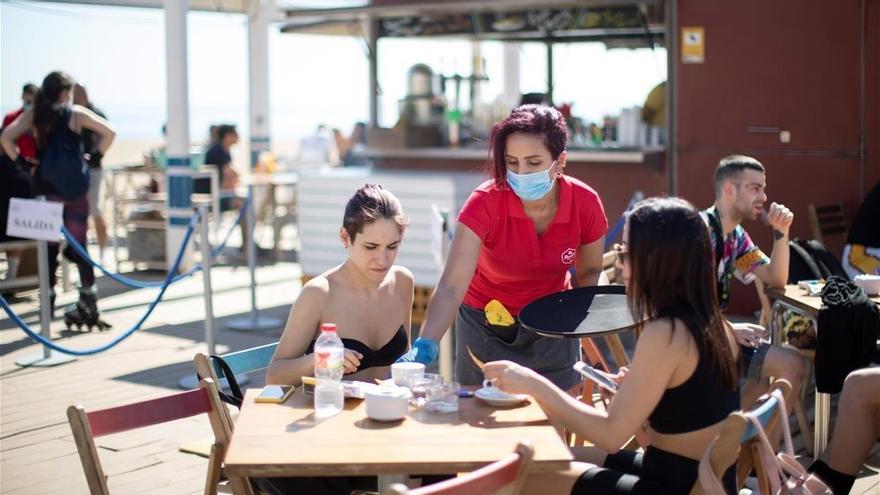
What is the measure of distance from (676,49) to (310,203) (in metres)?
3.03

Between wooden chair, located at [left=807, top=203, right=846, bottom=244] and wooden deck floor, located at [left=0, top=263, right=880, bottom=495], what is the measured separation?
2843mm

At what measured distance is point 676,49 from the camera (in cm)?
834

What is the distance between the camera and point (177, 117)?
1050 centimetres

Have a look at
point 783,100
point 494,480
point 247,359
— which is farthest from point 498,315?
point 783,100

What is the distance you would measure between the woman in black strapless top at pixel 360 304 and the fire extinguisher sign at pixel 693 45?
17.0ft

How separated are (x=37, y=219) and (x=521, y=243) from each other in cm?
411

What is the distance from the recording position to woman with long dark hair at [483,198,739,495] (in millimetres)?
2855

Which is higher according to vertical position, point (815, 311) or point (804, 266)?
point (804, 266)

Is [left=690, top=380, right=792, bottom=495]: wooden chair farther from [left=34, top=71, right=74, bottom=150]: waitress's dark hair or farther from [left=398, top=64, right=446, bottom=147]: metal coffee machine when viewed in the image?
[left=398, top=64, right=446, bottom=147]: metal coffee machine

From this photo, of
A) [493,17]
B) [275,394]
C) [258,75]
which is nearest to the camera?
[275,394]

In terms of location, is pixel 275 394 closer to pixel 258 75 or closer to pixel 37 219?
pixel 37 219

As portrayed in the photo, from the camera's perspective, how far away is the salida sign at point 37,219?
6.84 m

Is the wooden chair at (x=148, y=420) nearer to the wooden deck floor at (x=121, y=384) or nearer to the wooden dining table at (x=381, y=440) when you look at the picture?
the wooden dining table at (x=381, y=440)

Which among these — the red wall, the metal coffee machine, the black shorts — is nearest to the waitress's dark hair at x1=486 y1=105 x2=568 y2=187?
the black shorts
